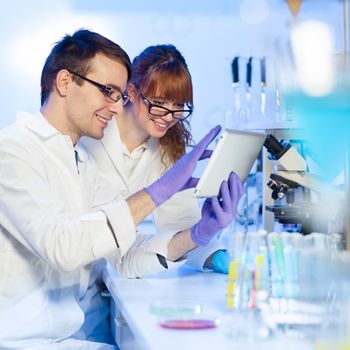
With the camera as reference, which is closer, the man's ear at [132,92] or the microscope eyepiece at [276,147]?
the microscope eyepiece at [276,147]

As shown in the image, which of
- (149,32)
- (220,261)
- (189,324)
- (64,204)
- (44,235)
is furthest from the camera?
(149,32)

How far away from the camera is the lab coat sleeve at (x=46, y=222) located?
6.08 ft

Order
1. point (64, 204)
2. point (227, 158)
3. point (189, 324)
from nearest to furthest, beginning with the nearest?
point (189, 324), point (227, 158), point (64, 204)

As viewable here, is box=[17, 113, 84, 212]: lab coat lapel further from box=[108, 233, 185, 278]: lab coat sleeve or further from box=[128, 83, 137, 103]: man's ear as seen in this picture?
box=[128, 83, 137, 103]: man's ear

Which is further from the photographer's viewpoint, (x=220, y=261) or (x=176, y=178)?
(x=220, y=261)

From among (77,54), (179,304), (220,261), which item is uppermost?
(77,54)

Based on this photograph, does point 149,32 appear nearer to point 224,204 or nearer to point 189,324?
point 224,204

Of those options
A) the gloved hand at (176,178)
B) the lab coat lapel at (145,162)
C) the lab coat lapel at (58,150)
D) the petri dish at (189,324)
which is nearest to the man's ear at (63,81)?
the lab coat lapel at (58,150)

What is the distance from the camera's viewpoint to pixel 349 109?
125 centimetres

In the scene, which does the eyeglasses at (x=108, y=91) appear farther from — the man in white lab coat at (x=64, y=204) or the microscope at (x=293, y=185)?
the microscope at (x=293, y=185)

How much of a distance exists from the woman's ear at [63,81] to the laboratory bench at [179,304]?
0.62m

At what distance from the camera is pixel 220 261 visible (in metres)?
2.34

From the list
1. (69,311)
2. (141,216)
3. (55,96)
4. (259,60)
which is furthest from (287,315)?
(259,60)

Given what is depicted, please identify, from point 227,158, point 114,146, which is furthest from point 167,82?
point 227,158
